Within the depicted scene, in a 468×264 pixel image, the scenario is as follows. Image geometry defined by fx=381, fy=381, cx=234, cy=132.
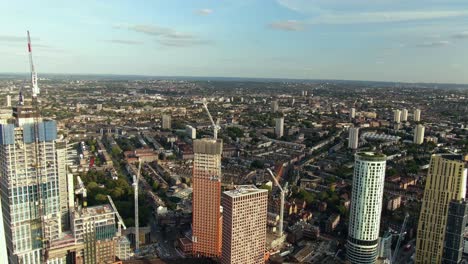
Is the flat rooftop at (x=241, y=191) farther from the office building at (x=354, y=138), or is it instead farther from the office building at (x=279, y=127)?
the office building at (x=279, y=127)

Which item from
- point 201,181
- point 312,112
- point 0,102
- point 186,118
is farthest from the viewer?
point 312,112

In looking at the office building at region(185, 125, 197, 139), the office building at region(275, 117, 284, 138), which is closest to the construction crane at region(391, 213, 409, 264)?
the office building at region(185, 125, 197, 139)

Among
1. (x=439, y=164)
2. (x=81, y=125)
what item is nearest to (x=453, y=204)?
(x=439, y=164)

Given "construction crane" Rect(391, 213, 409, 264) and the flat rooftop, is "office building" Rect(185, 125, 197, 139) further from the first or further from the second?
the flat rooftop

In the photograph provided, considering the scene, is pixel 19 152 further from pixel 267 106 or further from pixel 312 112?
pixel 267 106

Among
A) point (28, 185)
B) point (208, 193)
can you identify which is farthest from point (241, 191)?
point (28, 185)

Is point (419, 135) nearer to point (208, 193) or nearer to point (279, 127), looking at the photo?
point (279, 127)

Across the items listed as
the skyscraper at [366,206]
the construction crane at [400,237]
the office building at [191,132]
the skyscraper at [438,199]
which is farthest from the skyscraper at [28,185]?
the office building at [191,132]
